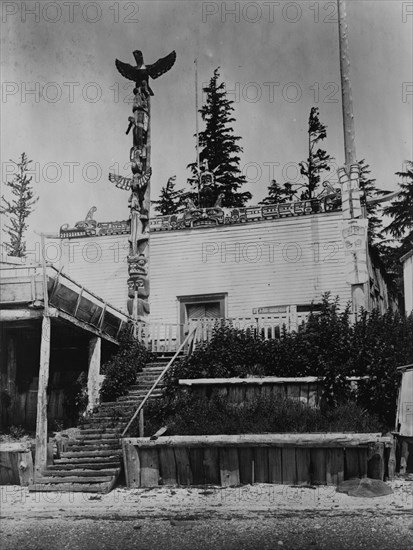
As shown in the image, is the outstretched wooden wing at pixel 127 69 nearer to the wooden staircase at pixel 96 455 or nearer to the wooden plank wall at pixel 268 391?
the wooden staircase at pixel 96 455

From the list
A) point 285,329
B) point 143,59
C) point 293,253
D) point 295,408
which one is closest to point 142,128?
point 143,59

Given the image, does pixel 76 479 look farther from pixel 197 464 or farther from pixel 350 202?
pixel 350 202

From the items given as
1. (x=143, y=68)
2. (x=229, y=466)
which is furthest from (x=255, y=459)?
(x=143, y=68)

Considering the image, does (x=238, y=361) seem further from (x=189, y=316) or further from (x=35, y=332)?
(x=189, y=316)

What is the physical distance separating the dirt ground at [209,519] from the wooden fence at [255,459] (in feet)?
0.77

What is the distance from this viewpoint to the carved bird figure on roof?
1839cm

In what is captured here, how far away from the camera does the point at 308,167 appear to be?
3944 centimetres

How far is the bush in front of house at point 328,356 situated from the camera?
12.2 metres

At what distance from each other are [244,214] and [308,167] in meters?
19.7

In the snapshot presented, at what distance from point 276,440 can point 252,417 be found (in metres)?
1.92

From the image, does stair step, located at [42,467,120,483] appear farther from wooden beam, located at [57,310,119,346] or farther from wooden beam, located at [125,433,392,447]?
wooden beam, located at [57,310,119,346]

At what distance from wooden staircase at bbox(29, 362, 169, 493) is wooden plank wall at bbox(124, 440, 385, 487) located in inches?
22.6

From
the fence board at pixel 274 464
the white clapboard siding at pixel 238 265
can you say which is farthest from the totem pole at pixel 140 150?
the fence board at pixel 274 464

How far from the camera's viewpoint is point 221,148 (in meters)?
38.4
